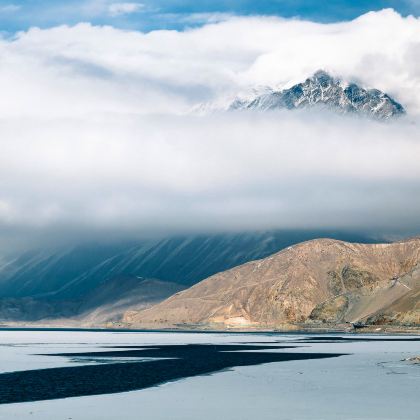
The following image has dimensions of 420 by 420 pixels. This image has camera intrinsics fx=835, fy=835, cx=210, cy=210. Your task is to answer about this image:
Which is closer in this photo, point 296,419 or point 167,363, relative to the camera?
point 296,419

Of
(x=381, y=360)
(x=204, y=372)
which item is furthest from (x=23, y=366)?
(x=381, y=360)

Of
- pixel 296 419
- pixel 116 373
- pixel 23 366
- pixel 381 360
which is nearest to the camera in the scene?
pixel 296 419

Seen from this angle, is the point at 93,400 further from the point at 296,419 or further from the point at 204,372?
the point at 204,372

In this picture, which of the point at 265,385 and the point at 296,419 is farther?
the point at 265,385

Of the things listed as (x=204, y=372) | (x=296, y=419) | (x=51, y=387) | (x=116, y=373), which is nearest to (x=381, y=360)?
(x=204, y=372)

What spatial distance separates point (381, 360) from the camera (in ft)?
446

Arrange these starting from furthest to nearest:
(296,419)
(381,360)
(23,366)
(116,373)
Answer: (381,360) < (23,366) < (116,373) < (296,419)

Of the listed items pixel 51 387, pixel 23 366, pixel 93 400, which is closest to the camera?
pixel 93 400

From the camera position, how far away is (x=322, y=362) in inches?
5285

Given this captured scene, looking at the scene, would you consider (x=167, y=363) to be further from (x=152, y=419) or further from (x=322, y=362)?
(x=152, y=419)

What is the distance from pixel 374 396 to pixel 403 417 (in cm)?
1427

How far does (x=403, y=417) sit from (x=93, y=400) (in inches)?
1171

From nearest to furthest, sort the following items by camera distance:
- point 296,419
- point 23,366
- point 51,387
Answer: point 296,419 → point 51,387 → point 23,366

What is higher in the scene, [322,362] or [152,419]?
[152,419]
